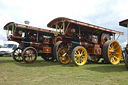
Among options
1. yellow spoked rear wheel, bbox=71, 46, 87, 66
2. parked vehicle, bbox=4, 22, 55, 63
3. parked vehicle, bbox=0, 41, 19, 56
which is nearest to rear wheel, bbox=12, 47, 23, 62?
parked vehicle, bbox=4, 22, 55, 63

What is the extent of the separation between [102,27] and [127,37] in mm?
2922

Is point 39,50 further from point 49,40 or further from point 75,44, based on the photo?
point 75,44

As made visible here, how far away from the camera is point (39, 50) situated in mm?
10234

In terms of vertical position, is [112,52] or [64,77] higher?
[112,52]

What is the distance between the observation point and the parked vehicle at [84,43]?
7754 mm

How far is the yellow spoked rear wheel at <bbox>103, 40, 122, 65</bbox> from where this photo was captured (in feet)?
27.9

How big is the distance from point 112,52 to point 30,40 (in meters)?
5.56

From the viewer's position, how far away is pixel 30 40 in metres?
10.2

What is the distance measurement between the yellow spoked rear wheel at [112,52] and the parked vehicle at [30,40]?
159 inches

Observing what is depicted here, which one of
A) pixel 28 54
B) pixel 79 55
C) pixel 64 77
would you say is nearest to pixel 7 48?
pixel 28 54

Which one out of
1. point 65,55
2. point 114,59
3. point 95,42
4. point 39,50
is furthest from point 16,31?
point 114,59

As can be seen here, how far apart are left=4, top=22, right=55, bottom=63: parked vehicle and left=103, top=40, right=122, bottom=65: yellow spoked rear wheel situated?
13.3 ft

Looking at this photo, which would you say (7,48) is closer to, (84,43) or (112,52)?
(84,43)

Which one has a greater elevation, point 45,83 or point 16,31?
point 16,31
